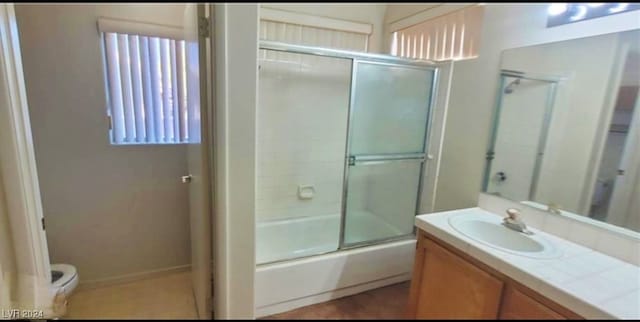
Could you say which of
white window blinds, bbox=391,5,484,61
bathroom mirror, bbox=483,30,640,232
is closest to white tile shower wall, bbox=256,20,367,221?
white window blinds, bbox=391,5,484,61

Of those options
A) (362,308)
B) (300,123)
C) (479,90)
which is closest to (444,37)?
(479,90)

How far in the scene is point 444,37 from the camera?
2285 mm

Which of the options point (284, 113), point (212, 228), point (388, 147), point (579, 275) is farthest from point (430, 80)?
point (212, 228)

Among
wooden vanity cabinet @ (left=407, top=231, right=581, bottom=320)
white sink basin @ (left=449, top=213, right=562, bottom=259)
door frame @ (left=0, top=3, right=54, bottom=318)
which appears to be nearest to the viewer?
door frame @ (left=0, top=3, right=54, bottom=318)

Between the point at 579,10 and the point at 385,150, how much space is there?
138 centimetres

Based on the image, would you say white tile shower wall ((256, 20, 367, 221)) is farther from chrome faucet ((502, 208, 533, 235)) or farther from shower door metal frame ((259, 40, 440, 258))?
chrome faucet ((502, 208, 533, 235))

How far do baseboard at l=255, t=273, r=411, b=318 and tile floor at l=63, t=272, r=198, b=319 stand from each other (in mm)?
463

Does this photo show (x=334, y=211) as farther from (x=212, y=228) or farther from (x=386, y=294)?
(x=212, y=228)

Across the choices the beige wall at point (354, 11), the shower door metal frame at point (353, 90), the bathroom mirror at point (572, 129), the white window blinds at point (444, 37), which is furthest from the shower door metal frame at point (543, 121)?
the beige wall at point (354, 11)

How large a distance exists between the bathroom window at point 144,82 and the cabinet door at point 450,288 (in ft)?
5.50

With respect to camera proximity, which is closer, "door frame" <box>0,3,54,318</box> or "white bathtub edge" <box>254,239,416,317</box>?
"door frame" <box>0,3,54,318</box>

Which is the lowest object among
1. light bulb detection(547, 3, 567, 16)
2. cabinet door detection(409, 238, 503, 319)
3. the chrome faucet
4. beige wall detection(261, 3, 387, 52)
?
cabinet door detection(409, 238, 503, 319)

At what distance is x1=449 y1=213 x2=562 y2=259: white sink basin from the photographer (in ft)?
4.71

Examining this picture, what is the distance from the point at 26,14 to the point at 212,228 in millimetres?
1605
